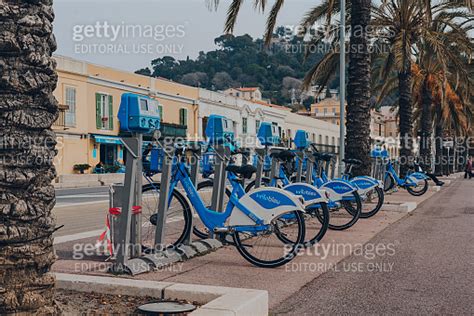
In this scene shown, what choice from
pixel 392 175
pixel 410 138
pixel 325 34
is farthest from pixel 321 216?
pixel 410 138

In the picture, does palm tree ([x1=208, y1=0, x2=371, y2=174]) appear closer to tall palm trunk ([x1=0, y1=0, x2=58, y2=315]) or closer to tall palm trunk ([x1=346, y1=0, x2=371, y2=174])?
tall palm trunk ([x1=346, y1=0, x2=371, y2=174])

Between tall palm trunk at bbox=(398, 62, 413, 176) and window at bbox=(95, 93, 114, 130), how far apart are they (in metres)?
20.9

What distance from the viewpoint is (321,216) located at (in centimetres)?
888

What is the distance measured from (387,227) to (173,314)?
7.42m

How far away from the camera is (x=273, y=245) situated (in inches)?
319

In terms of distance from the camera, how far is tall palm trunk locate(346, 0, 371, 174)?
15.1 meters

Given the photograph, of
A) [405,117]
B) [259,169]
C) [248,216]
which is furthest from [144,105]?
[405,117]

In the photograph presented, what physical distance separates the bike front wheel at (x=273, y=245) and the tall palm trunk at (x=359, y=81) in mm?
7834

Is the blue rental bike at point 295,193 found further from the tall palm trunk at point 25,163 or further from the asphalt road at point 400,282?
the tall palm trunk at point 25,163

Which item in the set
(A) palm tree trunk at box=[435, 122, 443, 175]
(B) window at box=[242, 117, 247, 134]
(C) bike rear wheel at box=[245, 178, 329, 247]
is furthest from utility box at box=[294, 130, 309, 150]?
(B) window at box=[242, 117, 247, 134]

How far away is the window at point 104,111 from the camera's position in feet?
128

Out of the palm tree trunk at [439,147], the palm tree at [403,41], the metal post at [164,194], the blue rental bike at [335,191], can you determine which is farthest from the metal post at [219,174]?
the palm tree trunk at [439,147]

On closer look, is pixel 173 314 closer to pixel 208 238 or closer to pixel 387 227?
pixel 208 238

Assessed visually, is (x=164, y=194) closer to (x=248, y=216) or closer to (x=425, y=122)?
(x=248, y=216)
